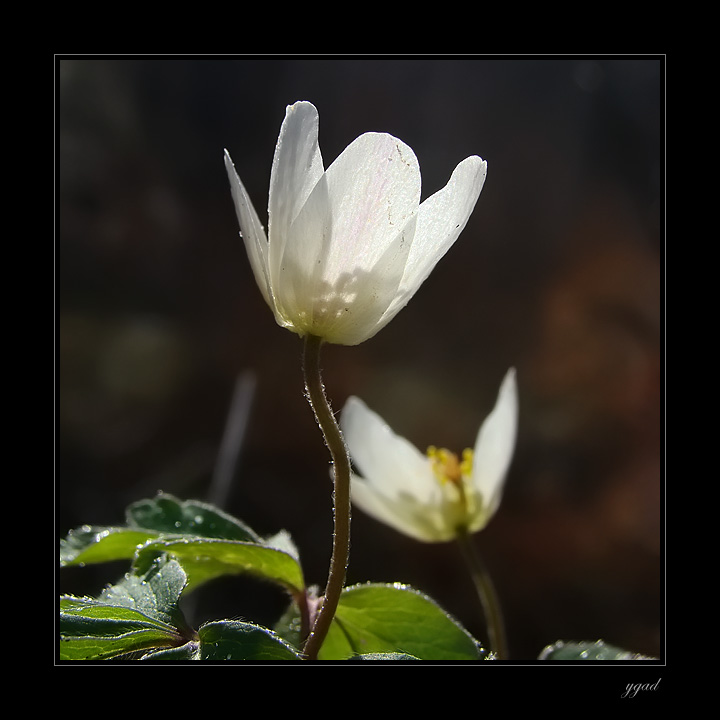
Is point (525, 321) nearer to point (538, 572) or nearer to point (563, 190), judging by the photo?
point (563, 190)

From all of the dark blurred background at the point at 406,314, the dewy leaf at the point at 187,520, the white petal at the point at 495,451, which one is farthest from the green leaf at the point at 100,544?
the dark blurred background at the point at 406,314

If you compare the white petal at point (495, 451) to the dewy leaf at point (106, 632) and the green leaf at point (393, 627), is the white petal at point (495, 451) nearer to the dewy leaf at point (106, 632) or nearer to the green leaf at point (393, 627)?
the green leaf at point (393, 627)

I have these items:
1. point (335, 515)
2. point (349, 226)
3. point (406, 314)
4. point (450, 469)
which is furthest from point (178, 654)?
point (406, 314)

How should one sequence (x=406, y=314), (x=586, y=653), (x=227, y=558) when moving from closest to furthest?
(x=227, y=558), (x=586, y=653), (x=406, y=314)

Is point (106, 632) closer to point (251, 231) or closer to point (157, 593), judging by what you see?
point (157, 593)

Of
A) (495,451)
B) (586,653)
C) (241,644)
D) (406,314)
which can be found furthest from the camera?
(406,314)

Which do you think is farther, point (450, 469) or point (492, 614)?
point (450, 469)
